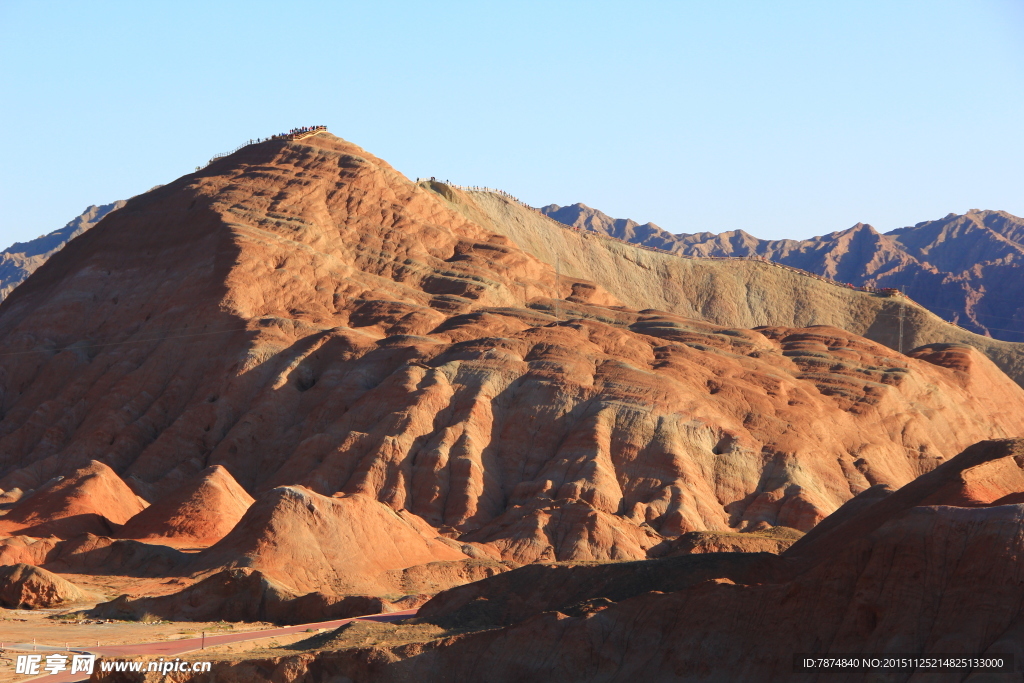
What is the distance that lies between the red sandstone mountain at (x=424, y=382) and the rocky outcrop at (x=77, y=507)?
4.66 metres

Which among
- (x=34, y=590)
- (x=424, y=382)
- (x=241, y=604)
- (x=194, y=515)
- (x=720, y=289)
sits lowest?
(x=241, y=604)

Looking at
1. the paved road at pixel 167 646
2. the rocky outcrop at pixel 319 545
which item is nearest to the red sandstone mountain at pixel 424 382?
the rocky outcrop at pixel 319 545

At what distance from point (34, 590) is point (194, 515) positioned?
15.1 m

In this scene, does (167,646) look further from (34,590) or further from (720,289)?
(720,289)

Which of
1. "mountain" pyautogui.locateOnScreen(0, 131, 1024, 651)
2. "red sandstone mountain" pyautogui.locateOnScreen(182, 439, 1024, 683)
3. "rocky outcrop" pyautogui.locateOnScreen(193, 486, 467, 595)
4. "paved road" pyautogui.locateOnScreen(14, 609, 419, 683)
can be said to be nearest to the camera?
"red sandstone mountain" pyautogui.locateOnScreen(182, 439, 1024, 683)

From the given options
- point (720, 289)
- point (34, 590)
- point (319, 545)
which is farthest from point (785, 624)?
point (720, 289)

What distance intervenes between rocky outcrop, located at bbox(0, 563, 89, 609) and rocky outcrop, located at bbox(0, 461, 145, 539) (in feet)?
40.6

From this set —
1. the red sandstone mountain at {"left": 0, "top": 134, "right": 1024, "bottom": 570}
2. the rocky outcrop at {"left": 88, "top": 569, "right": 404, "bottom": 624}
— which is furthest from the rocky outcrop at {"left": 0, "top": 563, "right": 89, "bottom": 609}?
the red sandstone mountain at {"left": 0, "top": 134, "right": 1024, "bottom": 570}

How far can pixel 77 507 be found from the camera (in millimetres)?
69438

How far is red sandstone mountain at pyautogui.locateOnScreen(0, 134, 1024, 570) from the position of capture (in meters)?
77.1

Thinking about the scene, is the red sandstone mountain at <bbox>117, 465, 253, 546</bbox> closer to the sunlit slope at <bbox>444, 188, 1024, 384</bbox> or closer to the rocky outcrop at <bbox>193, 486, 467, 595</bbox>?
the rocky outcrop at <bbox>193, 486, 467, 595</bbox>

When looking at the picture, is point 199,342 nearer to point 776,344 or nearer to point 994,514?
point 776,344

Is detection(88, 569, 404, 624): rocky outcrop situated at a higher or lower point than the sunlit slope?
lower

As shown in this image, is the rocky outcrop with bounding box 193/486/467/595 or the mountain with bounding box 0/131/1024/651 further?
the mountain with bounding box 0/131/1024/651
